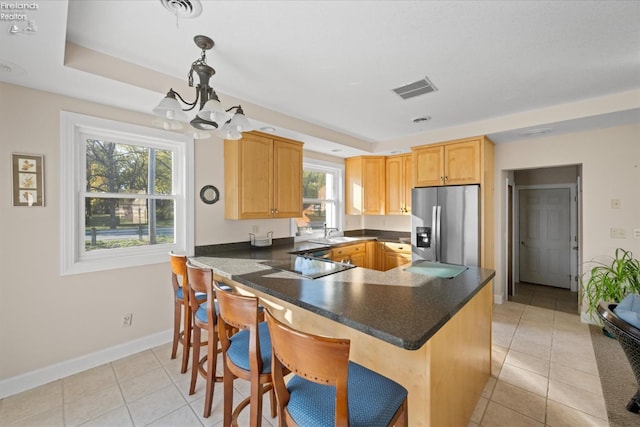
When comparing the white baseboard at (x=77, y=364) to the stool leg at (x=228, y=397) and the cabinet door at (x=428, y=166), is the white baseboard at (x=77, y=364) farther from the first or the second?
the cabinet door at (x=428, y=166)

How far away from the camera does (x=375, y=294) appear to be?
1547mm

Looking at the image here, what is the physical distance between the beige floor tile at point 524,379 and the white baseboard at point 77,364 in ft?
10.7

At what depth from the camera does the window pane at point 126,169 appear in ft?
8.46

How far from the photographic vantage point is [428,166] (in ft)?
13.1

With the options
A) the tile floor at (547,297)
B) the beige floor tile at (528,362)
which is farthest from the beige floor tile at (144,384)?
the tile floor at (547,297)

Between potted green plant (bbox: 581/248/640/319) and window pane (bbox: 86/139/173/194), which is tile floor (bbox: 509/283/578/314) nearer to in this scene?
potted green plant (bbox: 581/248/640/319)

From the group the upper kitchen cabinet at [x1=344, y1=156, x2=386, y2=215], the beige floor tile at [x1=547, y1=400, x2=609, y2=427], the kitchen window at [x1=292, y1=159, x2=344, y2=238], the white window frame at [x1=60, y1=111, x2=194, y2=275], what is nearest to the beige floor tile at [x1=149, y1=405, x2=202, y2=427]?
the white window frame at [x1=60, y1=111, x2=194, y2=275]

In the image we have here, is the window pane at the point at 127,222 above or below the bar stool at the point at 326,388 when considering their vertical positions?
above

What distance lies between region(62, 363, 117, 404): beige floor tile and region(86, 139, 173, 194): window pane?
1621mm

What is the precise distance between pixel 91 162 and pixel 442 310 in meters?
3.17

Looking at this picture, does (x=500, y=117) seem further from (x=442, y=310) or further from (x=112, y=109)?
(x=112, y=109)

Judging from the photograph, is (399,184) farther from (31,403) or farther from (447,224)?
(31,403)

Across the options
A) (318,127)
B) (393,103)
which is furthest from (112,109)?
(393,103)

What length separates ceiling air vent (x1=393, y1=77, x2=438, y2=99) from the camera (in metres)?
2.44
